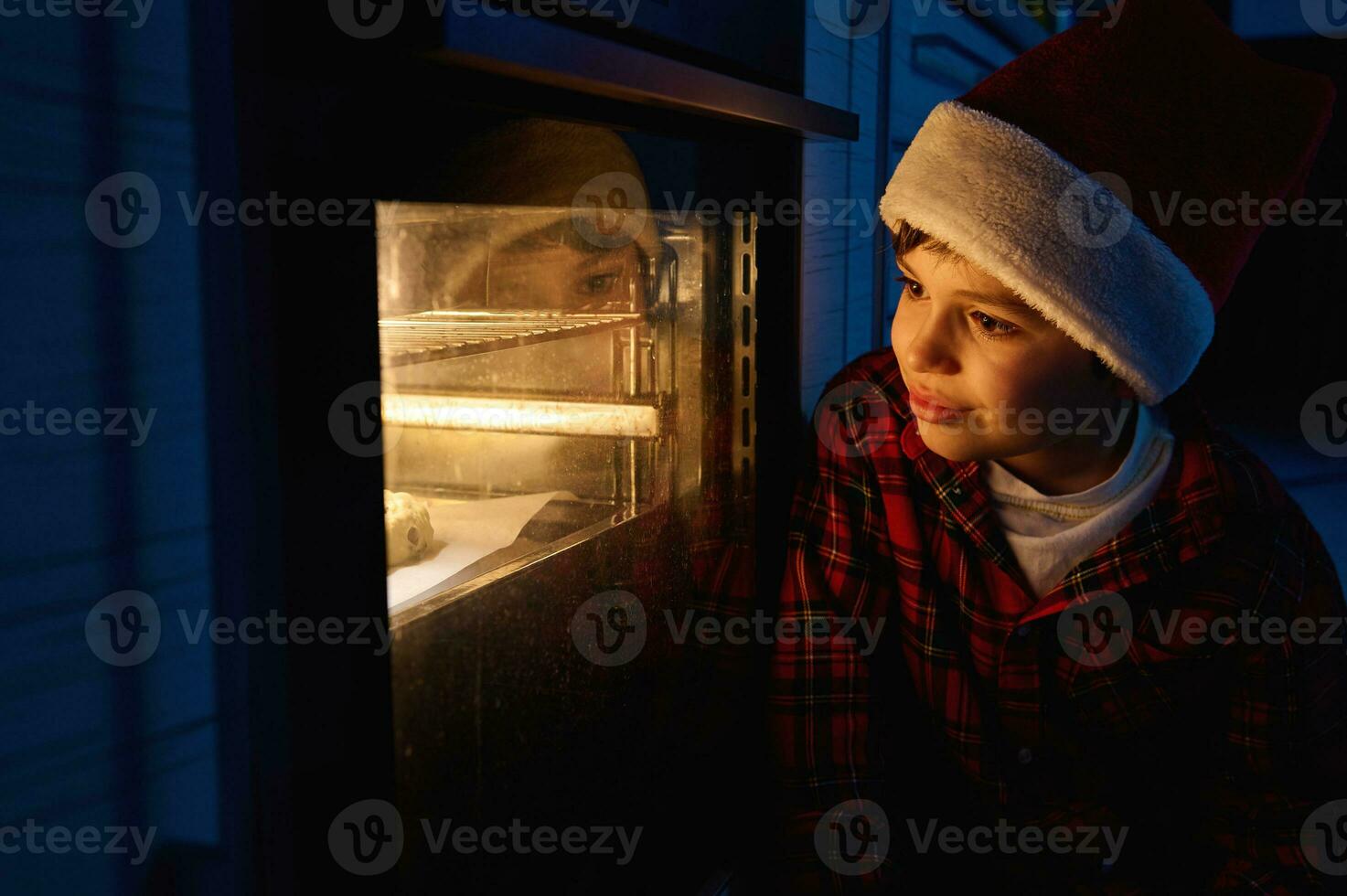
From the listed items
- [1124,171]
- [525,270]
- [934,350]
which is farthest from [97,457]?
[1124,171]

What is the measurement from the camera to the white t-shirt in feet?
3.92

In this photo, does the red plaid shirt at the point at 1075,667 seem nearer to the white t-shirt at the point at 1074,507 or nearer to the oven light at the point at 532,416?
the white t-shirt at the point at 1074,507

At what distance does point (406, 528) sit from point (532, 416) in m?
0.18

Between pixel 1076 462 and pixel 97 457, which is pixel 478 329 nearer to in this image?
pixel 97 457

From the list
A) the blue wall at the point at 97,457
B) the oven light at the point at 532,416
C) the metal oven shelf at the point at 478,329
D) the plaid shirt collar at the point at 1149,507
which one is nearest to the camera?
the blue wall at the point at 97,457

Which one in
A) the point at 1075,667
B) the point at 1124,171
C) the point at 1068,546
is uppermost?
the point at 1124,171

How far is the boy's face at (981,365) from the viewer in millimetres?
1031

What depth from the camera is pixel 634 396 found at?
105 cm

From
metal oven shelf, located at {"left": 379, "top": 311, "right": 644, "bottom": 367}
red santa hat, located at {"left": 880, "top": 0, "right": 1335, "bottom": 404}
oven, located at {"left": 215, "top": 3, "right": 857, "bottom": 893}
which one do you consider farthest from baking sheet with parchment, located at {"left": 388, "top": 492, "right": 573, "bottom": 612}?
red santa hat, located at {"left": 880, "top": 0, "right": 1335, "bottom": 404}

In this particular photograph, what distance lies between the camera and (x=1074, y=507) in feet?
4.02

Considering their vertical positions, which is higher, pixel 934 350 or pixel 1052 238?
pixel 1052 238

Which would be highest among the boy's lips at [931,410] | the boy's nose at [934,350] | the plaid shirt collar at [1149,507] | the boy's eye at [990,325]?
the boy's eye at [990,325]

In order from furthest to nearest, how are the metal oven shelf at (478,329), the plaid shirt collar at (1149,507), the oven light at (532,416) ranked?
the plaid shirt collar at (1149,507), the oven light at (532,416), the metal oven shelf at (478,329)

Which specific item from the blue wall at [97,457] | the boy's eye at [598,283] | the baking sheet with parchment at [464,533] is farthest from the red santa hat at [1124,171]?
the blue wall at [97,457]
